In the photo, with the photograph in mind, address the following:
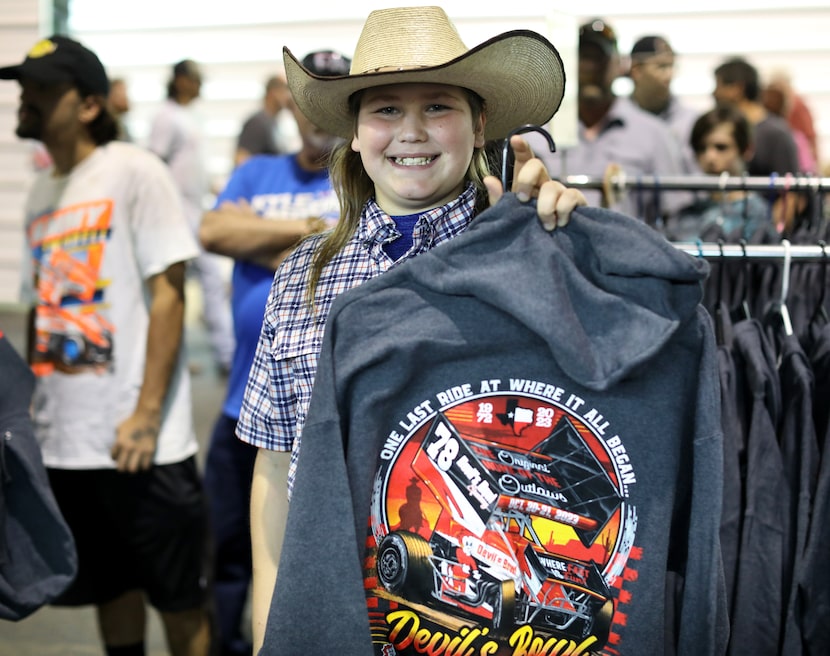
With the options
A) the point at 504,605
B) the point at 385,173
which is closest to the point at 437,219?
the point at 385,173

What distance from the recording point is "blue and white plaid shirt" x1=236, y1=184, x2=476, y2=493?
1.64m

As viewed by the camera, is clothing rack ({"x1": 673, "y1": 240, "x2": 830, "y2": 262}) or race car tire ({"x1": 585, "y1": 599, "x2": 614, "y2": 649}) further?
clothing rack ({"x1": 673, "y1": 240, "x2": 830, "y2": 262})

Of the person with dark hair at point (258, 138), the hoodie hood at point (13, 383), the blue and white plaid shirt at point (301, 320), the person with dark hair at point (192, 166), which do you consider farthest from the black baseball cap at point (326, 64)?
the person with dark hair at point (192, 166)

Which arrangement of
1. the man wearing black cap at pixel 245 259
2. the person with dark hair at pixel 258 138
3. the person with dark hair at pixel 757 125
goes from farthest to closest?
1. the person with dark hair at pixel 258 138
2. the person with dark hair at pixel 757 125
3. the man wearing black cap at pixel 245 259

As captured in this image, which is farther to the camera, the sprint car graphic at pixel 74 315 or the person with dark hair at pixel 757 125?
the person with dark hair at pixel 757 125

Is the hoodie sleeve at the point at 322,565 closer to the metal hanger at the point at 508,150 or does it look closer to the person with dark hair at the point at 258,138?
the metal hanger at the point at 508,150

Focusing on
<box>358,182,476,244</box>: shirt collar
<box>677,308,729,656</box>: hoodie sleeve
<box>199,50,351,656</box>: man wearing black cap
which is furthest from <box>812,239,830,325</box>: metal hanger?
<box>199,50,351,656</box>: man wearing black cap

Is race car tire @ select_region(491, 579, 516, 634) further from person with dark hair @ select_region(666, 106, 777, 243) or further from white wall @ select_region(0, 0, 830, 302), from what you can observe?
white wall @ select_region(0, 0, 830, 302)

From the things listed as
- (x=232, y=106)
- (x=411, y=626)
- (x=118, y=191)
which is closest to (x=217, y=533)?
(x=118, y=191)

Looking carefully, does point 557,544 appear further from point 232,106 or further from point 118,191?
point 232,106

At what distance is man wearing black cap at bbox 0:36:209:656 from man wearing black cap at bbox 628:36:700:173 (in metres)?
3.28

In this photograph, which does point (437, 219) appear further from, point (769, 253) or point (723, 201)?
point (723, 201)

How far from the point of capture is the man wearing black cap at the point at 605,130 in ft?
13.9

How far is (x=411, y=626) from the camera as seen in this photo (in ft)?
5.00
